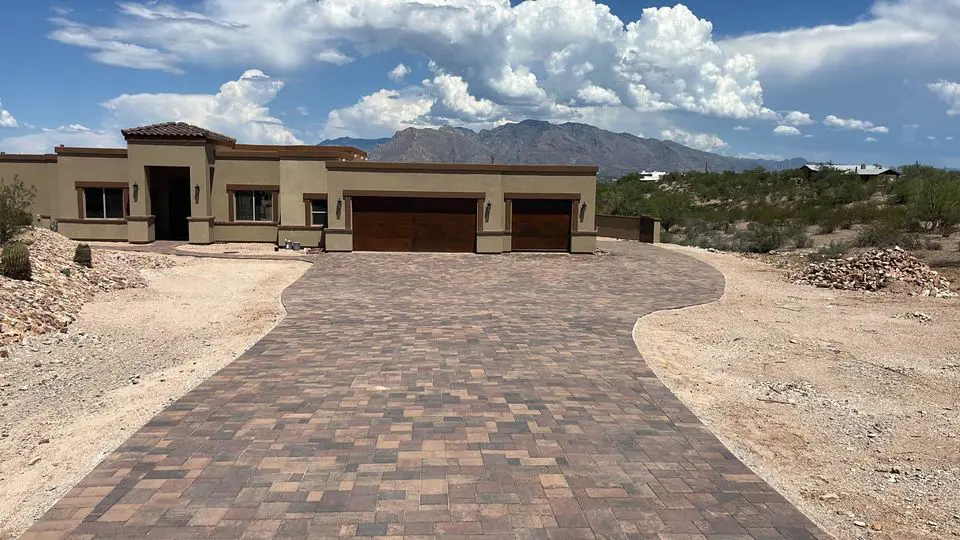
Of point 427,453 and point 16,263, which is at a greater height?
point 16,263

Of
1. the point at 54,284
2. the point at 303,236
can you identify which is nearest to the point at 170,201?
the point at 303,236

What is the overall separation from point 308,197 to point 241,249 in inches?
139

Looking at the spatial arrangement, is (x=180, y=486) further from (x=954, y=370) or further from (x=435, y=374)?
(x=954, y=370)

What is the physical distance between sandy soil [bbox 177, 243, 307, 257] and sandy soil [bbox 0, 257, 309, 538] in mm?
8057

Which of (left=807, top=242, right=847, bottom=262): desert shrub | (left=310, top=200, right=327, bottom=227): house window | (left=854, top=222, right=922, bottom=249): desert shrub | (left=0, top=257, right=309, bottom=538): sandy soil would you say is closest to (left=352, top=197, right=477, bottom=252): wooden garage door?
(left=310, top=200, right=327, bottom=227): house window

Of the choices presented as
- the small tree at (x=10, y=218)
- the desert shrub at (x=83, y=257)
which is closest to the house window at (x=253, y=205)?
the small tree at (x=10, y=218)

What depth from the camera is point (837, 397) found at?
8758 mm

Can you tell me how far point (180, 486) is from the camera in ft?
18.4

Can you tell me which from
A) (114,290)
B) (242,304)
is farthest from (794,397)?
(114,290)

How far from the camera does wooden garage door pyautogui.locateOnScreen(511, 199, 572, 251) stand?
27469 mm

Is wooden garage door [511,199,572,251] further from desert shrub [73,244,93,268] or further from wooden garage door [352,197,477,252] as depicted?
desert shrub [73,244,93,268]

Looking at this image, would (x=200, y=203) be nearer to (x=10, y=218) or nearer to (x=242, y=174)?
(x=242, y=174)

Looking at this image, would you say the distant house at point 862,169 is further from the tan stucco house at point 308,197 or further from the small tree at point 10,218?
the small tree at point 10,218

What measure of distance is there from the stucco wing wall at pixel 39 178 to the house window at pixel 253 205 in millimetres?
8449
